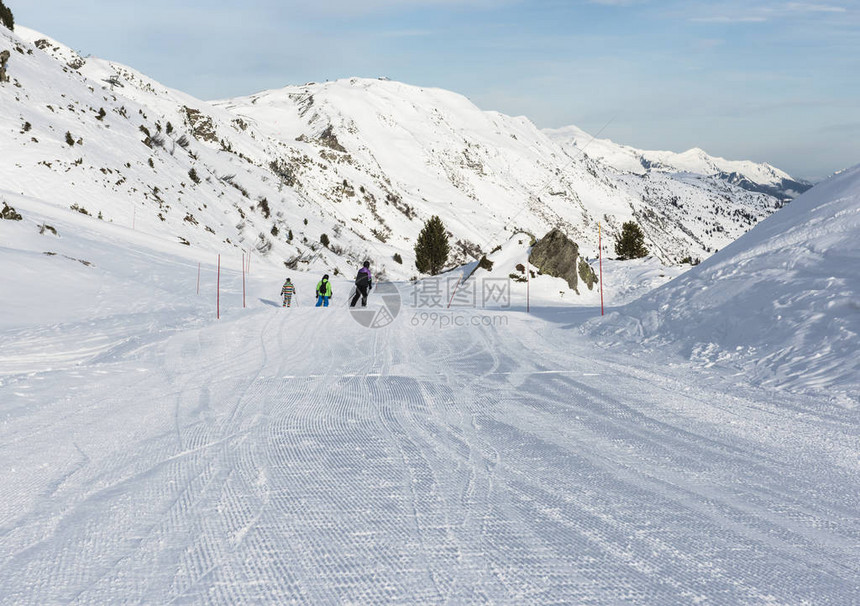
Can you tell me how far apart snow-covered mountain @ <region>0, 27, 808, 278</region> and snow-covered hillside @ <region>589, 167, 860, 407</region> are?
98.8ft

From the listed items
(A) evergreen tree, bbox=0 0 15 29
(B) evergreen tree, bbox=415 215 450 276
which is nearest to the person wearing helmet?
(B) evergreen tree, bbox=415 215 450 276

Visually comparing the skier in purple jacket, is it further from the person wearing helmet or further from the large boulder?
the large boulder

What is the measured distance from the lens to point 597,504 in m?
3.58

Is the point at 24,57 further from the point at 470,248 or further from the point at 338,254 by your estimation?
the point at 470,248

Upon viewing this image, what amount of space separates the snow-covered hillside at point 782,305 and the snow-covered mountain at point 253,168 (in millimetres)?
30100

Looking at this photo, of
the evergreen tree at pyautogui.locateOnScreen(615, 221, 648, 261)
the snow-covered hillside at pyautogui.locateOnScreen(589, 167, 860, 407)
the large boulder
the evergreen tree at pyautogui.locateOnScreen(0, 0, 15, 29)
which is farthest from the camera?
the evergreen tree at pyautogui.locateOnScreen(615, 221, 648, 261)

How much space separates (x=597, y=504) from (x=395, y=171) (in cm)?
13917

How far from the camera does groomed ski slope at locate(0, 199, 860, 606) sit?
271cm

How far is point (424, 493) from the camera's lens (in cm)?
375

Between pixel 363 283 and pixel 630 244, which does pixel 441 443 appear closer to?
pixel 363 283

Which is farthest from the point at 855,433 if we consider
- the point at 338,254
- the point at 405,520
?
the point at 338,254

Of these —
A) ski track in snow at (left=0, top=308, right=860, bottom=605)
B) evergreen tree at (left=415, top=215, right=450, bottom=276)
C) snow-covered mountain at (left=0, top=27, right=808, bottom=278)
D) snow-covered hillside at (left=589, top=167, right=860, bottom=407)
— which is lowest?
ski track in snow at (left=0, top=308, right=860, bottom=605)

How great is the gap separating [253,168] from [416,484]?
62.6m

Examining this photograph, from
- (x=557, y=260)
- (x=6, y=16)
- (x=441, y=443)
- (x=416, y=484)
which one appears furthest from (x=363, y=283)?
(x=6, y=16)
